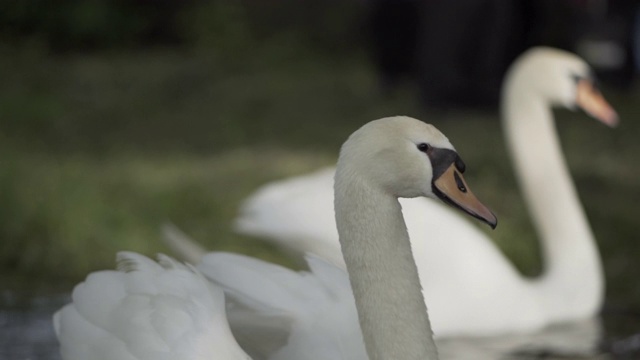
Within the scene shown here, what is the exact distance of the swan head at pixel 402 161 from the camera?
3.42 metres

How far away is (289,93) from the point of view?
11.5 m

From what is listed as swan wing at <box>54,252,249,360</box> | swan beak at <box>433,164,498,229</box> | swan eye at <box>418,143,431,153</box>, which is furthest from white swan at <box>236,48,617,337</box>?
swan eye at <box>418,143,431,153</box>

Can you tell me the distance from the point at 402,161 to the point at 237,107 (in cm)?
741

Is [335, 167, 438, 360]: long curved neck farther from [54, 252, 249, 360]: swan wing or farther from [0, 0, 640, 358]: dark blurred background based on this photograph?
[0, 0, 640, 358]: dark blurred background

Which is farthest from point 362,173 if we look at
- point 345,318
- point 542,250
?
point 542,250

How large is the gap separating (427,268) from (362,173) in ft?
8.34

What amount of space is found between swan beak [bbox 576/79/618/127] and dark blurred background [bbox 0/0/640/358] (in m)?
0.59

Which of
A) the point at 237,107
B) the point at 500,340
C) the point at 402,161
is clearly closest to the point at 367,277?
the point at 402,161

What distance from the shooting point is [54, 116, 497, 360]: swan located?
3414 mm

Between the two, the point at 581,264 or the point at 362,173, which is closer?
the point at 362,173

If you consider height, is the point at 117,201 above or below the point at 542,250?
above

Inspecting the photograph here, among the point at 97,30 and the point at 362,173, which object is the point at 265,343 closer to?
the point at 362,173

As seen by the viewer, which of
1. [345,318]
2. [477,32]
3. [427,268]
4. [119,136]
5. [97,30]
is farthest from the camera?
[97,30]

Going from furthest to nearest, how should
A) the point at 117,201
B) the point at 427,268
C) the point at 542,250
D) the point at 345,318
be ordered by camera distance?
the point at 117,201 < the point at 542,250 < the point at 427,268 < the point at 345,318
